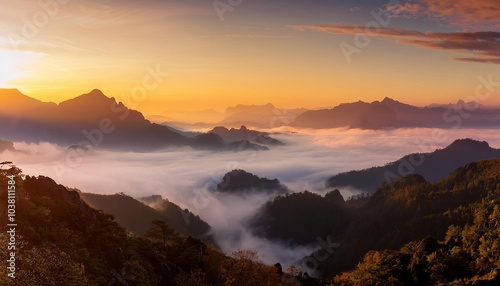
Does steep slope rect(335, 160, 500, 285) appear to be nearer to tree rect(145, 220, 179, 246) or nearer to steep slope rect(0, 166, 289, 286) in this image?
steep slope rect(0, 166, 289, 286)

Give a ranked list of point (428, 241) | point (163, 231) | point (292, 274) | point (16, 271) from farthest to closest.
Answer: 1. point (292, 274)
2. point (163, 231)
3. point (428, 241)
4. point (16, 271)

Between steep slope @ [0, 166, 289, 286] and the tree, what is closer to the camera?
steep slope @ [0, 166, 289, 286]

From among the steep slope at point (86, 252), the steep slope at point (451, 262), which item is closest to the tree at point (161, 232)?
the steep slope at point (86, 252)

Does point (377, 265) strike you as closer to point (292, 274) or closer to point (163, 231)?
point (292, 274)

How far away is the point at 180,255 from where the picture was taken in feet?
352

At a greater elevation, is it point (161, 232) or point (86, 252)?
point (86, 252)

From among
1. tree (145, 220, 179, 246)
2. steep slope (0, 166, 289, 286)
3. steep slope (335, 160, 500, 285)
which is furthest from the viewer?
tree (145, 220, 179, 246)

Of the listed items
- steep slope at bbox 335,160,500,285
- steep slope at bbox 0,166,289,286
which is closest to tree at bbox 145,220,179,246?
steep slope at bbox 0,166,289,286

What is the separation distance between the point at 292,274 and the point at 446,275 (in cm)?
6316

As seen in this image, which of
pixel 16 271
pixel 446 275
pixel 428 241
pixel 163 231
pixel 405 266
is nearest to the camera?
pixel 16 271

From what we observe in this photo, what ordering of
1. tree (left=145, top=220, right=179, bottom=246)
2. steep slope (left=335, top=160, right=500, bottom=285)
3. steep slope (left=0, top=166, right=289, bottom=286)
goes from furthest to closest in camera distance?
tree (left=145, top=220, right=179, bottom=246) < steep slope (left=335, top=160, right=500, bottom=285) < steep slope (left=0, top=166, right=289, bottom=286)

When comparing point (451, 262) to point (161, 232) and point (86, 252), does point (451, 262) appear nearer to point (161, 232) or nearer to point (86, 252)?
point (86, 252)

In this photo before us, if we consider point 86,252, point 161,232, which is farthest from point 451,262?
point 161,232

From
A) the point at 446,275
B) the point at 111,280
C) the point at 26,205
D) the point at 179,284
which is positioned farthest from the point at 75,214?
the point at 446,275
